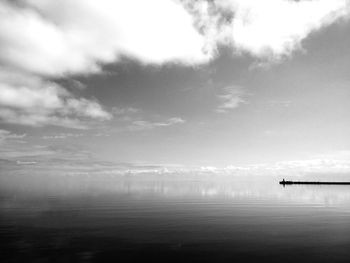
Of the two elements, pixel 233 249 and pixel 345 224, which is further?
pixel 345 224

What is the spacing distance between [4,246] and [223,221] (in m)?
37.3

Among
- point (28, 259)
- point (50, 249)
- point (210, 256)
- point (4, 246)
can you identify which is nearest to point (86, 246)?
point (50, 249)

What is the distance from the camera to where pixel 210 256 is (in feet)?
A: 97.6

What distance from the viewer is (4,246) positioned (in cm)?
3322

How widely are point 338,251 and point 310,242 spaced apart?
4.49 metres

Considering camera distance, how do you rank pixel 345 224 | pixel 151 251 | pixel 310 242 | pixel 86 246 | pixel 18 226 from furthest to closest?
pixel 345 224, pixel 18 226, pixel 310 242, pixel 86 246, pixel 151 251

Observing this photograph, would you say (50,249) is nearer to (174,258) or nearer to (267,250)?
(174,258)

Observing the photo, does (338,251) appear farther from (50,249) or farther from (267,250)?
(50,249)

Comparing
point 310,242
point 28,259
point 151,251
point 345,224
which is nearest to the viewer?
point 28,259

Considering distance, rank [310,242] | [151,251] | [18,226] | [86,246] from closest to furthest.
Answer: [151,251], [86,246], [310,242], [18,226]

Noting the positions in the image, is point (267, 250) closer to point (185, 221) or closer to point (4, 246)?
point (185, 221)

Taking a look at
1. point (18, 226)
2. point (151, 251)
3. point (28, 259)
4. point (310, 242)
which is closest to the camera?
point (28, 259)

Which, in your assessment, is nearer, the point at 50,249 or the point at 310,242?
the point at 50,249

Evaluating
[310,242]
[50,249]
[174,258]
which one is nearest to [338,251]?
[310,242]
